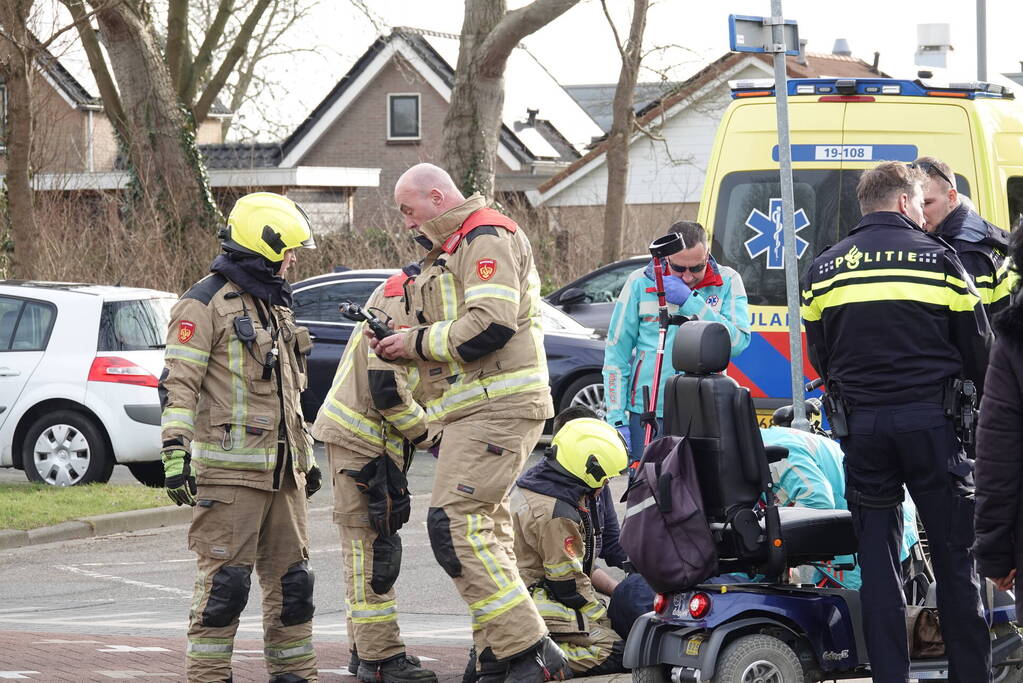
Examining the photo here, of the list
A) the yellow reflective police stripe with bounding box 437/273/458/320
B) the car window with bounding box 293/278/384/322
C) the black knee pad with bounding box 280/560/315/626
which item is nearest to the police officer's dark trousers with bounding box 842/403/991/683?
the yellow reflective police stripe with bounding box 437/273/458/320

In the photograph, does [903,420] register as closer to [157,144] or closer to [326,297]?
[326,297]

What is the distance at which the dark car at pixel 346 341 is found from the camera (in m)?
14.8

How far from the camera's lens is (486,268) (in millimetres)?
6051

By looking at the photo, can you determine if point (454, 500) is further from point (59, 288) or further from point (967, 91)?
point (59, 288)

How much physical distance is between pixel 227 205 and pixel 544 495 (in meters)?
20.8

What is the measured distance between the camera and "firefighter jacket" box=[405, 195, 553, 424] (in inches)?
236

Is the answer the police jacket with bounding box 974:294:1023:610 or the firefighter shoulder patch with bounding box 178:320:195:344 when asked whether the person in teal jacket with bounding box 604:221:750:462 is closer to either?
the firefighter shoulder patch with bounding box 178:320:195:344

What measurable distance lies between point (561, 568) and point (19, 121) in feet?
30.4

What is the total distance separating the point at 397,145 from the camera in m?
46.7

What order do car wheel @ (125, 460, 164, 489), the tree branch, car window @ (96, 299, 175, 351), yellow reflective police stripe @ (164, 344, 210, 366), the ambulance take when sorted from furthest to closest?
the tree branch → car wheel @ (125, 460, 164, 489) → car window @ (96, 299, 175, 351) → the ambulance → yellow reflective police stripe @ (164, 344, 210, 366)

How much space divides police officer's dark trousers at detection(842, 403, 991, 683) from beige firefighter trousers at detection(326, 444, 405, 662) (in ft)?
6.52

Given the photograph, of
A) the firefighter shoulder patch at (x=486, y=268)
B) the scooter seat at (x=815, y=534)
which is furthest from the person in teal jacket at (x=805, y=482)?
the firefighter shoulder patch at (x=486, y=268)

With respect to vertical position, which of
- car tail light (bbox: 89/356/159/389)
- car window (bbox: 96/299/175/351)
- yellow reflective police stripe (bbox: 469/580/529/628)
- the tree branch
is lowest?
yellow reflective police stripe (bbox: 469/580/529/628)

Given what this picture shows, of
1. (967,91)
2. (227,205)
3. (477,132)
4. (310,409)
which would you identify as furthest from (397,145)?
(967,91)
